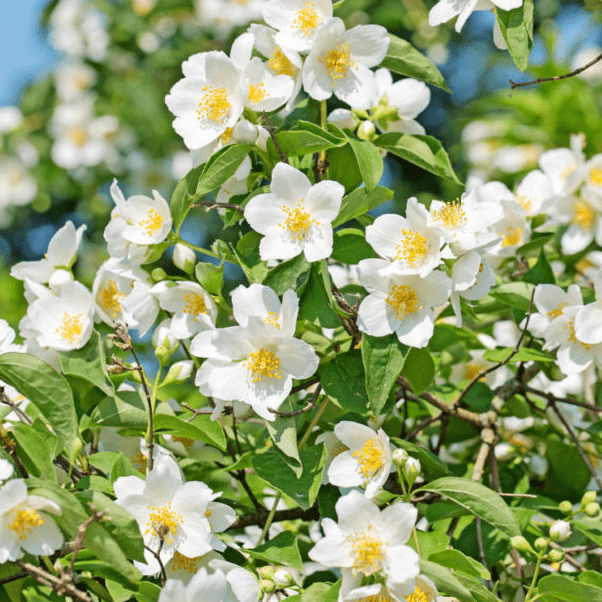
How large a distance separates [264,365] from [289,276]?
146mm

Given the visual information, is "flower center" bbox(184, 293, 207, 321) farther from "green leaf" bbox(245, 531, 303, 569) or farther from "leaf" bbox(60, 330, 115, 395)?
"green leaf" bbox(245, 531, 303, 569)

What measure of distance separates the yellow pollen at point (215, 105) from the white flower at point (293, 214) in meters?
0.15

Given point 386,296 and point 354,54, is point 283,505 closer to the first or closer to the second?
point 386,296

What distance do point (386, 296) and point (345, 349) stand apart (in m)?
0.13

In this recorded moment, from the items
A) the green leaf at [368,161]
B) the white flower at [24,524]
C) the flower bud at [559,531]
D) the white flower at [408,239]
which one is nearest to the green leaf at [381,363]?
the white flower at [408,239]

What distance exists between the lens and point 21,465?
108cm

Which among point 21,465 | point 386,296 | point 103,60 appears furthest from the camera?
point 103,60

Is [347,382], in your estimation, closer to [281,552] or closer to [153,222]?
[281,552]

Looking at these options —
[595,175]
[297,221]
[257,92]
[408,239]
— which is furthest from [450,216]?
[595,175]

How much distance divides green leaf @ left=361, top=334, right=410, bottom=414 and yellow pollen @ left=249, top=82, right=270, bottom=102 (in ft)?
1.34

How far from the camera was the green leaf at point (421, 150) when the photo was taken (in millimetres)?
1357

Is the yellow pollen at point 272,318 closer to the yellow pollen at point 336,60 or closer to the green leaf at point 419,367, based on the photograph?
the green leaf at point 419,367

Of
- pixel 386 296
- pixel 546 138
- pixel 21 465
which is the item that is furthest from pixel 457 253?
pixel 546 138

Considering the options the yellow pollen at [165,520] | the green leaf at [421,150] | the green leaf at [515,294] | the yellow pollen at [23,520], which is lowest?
the green leaf at [515,294]
